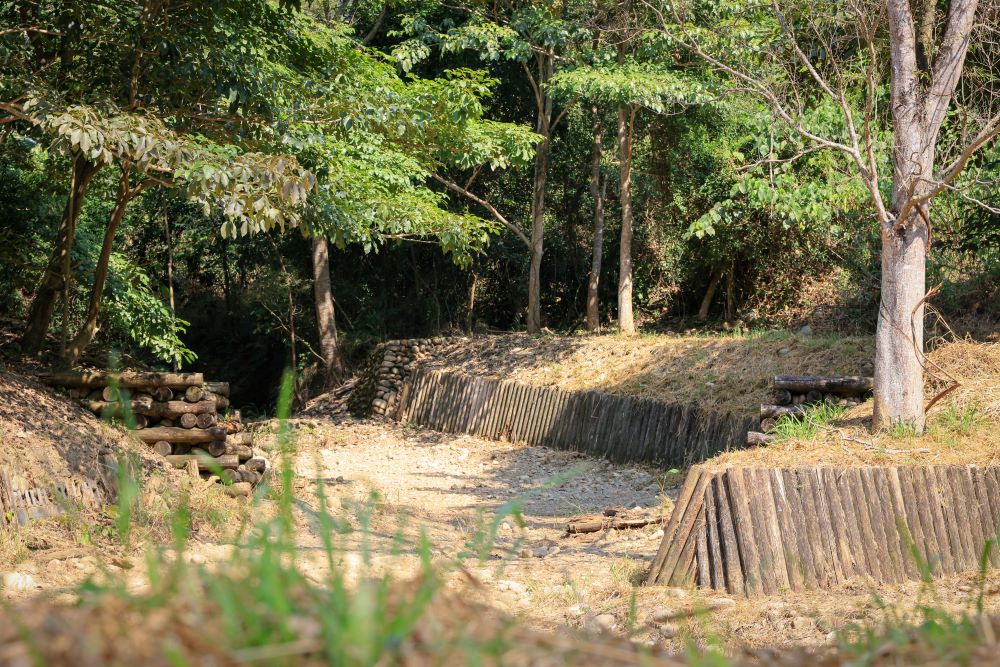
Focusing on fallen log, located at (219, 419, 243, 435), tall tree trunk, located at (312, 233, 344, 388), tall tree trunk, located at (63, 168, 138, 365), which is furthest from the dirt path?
tall tree trunk, located at (312, 233, 344, 388)

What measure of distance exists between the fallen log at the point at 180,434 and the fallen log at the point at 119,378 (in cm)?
40

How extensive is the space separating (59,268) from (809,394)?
745 centimetres

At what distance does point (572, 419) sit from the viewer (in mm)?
12328

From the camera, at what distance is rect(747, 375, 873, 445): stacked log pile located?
8.74m

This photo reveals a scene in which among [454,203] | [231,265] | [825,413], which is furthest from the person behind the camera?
[231,265]

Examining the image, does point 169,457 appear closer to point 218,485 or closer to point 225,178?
point 218,485

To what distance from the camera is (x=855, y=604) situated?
4727 millimetres

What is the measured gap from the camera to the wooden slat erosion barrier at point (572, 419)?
10344mm

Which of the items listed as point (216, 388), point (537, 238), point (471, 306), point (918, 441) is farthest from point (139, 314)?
point (918, 441)

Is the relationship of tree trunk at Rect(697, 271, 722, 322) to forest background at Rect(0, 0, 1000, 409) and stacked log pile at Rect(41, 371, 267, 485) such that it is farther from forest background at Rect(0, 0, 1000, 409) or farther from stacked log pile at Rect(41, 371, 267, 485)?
stacked log pile at Rect(41, 371, 267, 485)

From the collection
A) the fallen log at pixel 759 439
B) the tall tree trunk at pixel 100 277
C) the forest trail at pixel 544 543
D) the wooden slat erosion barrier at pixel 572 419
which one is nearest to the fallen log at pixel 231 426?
the forest trail at pixel 544 543

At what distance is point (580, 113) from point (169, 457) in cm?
1258

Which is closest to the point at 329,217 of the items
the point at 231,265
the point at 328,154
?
the point at 328,154

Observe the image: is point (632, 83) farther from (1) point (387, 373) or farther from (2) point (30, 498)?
(2) point (30, 498)
